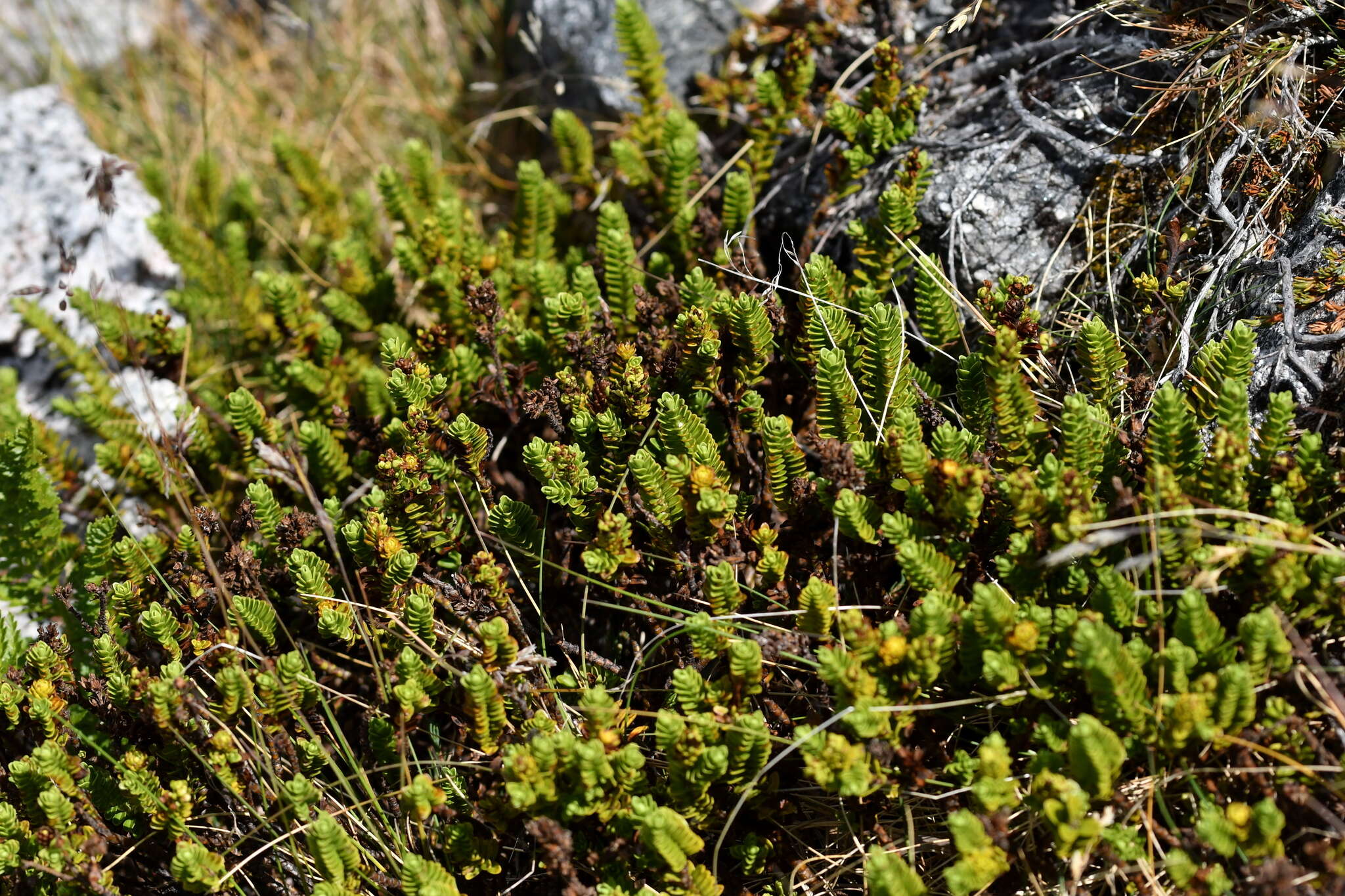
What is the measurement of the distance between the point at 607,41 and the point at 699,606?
295cm

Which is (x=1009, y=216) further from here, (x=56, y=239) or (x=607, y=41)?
(x=56, y=239)

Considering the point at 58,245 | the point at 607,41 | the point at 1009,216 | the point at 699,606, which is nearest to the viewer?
the point at 699,606

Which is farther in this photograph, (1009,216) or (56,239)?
(56,239)

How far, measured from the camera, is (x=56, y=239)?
14.7 ft

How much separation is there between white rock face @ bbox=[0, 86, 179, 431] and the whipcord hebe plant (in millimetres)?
721

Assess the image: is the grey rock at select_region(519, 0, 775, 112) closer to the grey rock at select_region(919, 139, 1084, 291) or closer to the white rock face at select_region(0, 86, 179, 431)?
the grey rock at select_region(919, 139, 1084, 291)

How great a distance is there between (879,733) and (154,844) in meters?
2.06

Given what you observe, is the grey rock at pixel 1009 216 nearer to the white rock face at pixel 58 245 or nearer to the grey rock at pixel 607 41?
the grey rock at pixel 607 41

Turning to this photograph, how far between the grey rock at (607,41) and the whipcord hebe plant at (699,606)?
0.83 meters

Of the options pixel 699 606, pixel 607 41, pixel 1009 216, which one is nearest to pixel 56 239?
pixel 607 41

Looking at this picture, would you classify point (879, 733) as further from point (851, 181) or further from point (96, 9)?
point (96, 9)

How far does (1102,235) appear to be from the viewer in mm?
3398

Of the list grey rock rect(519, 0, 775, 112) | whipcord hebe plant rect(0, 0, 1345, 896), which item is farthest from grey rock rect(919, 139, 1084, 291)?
grey rock rect(519, 0, 775, 112)

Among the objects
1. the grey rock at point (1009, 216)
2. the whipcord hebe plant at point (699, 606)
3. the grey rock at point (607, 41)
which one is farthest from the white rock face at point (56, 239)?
the grey rock at point (1009, 216)
